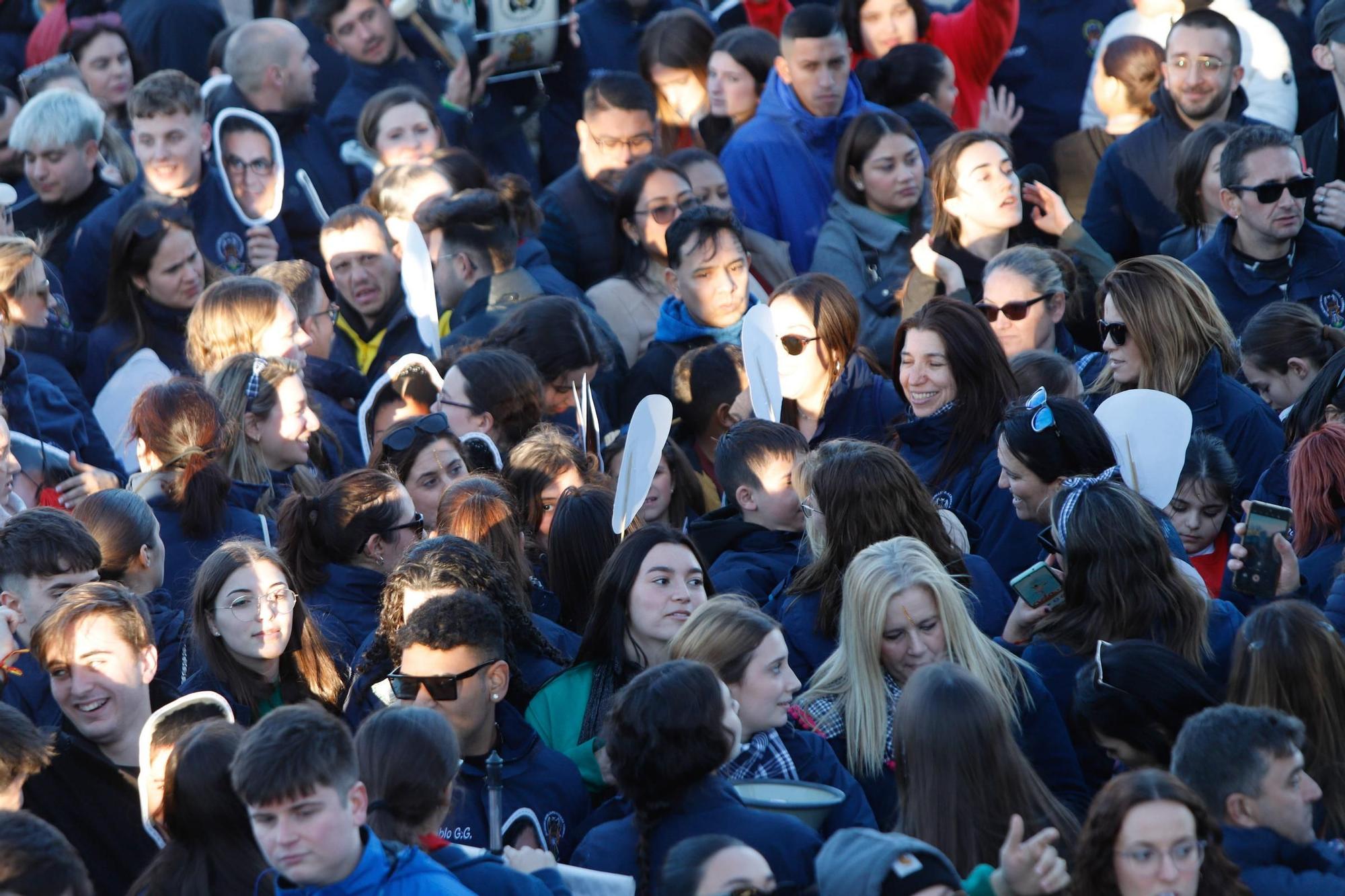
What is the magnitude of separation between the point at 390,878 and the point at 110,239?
5.44 m

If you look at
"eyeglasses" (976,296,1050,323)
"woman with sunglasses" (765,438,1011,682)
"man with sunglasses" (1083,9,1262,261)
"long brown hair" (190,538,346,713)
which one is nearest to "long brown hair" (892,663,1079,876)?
"woman with sunglasses" (765,438,1011,682)

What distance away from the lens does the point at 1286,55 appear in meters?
Result: 9.30

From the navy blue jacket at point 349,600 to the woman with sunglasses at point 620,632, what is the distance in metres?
0.87

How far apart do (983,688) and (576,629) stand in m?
1.97

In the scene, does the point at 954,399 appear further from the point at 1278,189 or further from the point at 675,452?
the point at 1278,189

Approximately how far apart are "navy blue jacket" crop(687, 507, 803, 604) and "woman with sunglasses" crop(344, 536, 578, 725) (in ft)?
2.24

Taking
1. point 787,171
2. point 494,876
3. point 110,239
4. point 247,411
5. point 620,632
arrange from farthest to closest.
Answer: point 787,171, point 110,239, point 247,411, point 620,632, point 494,876

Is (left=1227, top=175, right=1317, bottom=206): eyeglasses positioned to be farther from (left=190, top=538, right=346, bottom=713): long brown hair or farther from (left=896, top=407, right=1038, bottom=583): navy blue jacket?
(left=190, top=538, right=346, bottom=713): long brown hair

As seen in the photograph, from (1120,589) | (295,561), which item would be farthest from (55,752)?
(1120,589)

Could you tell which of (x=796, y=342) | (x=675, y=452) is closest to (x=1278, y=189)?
(x=796, y=342)

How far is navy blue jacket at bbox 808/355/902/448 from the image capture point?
22.8 ft

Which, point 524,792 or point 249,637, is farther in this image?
point 249,637

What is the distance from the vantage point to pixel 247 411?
21.4 ft

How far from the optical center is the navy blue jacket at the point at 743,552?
561 centimetres
